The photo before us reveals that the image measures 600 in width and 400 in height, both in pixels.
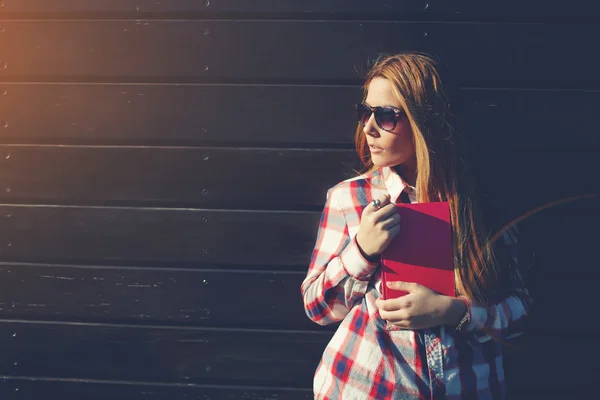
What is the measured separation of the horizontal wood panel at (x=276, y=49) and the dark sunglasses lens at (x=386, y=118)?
0.82 m

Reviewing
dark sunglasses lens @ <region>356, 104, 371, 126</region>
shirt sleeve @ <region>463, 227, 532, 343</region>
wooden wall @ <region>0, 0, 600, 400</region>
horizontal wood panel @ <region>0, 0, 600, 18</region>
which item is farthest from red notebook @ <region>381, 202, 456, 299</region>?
horizontal wood panel @ <region>0, 0, 600, 18</region>

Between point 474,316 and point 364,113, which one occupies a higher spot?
point 364,113

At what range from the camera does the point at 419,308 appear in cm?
162

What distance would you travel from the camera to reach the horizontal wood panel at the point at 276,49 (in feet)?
8.05

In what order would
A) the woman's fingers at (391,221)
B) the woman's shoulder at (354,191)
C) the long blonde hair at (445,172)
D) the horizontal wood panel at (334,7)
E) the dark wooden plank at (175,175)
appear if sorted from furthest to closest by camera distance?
the dark wooden plank at (175,175)
the horizontal wood panel at (334,7)
the woman's shoulder at (354,191)
the long blonde hair at (445,172)
the woman's fingers at (391,221)

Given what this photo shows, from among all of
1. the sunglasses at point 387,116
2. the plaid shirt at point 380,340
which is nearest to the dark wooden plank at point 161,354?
the plaid shirt at point 380,340

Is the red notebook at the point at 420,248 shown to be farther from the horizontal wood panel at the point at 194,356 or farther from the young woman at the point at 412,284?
the horizontal wood panel at the point at 194,356

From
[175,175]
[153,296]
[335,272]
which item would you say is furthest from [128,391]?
[335,272]

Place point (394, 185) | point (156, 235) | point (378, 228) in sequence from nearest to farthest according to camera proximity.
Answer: point (378, 228)
point (394, 185)
point (156, 235)

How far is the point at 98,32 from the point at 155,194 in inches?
27.8

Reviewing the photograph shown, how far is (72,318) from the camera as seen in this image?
268 centimetres

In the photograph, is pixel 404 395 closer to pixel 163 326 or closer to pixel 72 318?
pixel 163 326

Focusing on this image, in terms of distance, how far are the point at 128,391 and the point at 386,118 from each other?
173 centimetres

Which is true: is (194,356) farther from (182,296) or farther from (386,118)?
(386,118)
